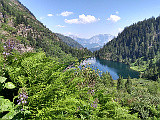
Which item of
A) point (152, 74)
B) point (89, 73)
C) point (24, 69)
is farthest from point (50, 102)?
point (152, 74)

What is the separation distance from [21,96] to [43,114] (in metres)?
0.58

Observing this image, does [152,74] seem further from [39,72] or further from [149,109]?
[39,72]

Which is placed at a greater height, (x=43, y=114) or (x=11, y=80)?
(x=11, y=80)

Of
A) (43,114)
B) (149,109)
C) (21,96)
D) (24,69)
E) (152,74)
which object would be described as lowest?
(152,74)

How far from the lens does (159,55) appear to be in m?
194

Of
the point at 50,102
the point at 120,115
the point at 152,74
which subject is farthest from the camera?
the point at 152,74

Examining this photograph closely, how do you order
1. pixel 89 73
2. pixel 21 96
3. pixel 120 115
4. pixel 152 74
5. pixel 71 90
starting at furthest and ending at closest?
pixel 152 74
pixel 89 73
pixel 120 115
pixel 71 90
pixel 21 96

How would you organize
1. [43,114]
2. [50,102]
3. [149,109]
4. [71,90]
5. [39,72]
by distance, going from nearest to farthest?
[43,114] → [50,102] → [39,72] → [71,90] → [149,109]

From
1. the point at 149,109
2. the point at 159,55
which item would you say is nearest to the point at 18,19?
the point at 149,109

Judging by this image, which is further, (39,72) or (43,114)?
(39,72)

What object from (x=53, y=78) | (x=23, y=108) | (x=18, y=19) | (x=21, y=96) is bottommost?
(x=23, y=108)

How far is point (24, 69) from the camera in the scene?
2863mm

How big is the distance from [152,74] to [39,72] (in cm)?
13993

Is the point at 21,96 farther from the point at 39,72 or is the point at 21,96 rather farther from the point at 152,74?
the point at 152,74
